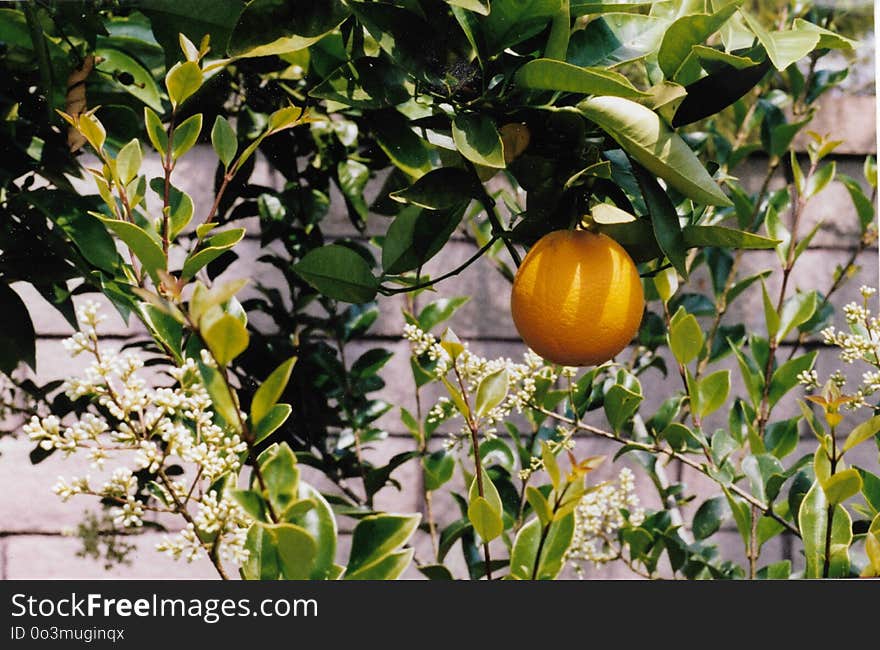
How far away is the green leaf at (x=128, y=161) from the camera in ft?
1.59

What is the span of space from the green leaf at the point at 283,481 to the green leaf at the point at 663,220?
24 centimetres

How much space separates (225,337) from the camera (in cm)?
32

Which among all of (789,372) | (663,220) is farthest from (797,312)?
(663,220)

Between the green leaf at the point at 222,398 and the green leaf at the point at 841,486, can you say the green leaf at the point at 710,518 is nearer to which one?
the green leaf at the point at 841,486

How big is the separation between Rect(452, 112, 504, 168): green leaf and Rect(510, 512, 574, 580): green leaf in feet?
0.66

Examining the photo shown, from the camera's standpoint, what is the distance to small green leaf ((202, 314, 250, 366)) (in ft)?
1.03

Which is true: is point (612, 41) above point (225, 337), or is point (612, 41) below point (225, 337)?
above

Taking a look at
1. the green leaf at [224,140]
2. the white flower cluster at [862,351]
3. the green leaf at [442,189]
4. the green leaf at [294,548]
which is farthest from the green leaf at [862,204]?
the green leaf at [294,548]

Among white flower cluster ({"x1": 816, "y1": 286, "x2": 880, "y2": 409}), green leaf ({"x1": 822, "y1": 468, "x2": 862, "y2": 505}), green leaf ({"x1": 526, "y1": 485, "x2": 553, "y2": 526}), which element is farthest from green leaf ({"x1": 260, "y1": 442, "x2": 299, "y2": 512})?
white flower cluster ({"x1": 816, "y1": 286, "x2": 880, "y2": 409})

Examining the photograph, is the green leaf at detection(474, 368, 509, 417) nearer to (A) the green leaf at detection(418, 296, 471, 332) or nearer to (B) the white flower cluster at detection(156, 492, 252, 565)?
(B) the white flower cluster at detection(156, 492, 252, 565)

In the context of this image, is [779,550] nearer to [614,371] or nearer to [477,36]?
[614,371]

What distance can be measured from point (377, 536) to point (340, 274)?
211mm

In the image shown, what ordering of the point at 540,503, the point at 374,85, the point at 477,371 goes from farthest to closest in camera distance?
1. the point at 477,371
2. the point at 374,85
3. the point at 540,503

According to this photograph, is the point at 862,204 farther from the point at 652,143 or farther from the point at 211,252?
the point at 211,252
